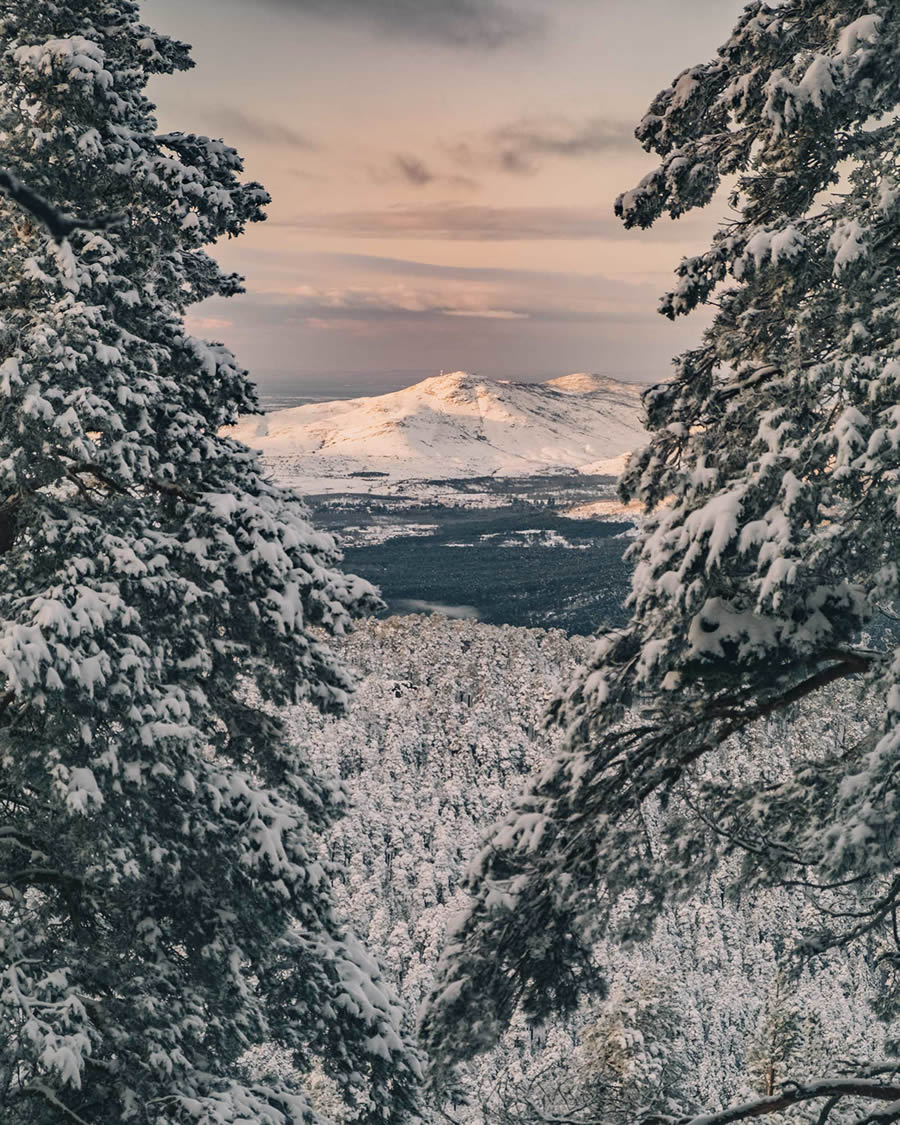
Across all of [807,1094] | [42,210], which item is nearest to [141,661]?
[42,210]

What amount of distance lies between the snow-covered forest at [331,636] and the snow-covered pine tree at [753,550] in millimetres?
28

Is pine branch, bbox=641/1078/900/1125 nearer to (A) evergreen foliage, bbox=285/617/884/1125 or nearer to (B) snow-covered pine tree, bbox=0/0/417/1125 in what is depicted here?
(A) evergreen foliage, bbox=285/617/884/1125

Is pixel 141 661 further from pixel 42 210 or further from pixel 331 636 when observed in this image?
pixel 42 210

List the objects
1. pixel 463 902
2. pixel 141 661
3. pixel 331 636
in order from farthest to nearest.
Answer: pixel 463 902 < pixel 331 636 < pixel 141 661

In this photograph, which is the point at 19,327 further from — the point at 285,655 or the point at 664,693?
the point at 664,693

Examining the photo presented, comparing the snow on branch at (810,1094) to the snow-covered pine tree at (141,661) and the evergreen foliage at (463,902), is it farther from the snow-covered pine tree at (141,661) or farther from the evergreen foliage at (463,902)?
the snow-covered pine tree at (141,661)

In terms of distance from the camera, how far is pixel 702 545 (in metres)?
Answer: 5.41

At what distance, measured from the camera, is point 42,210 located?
2041mm

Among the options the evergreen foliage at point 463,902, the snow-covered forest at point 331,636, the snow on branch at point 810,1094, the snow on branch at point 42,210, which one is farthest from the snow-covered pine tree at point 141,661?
the snow on branch at point 42,210

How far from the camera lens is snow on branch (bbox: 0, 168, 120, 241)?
1.98 metres

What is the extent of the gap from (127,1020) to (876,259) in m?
6.88

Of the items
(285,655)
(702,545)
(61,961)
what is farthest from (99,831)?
(702,545)

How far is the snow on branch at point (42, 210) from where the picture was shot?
6.51ft

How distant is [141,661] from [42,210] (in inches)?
178
